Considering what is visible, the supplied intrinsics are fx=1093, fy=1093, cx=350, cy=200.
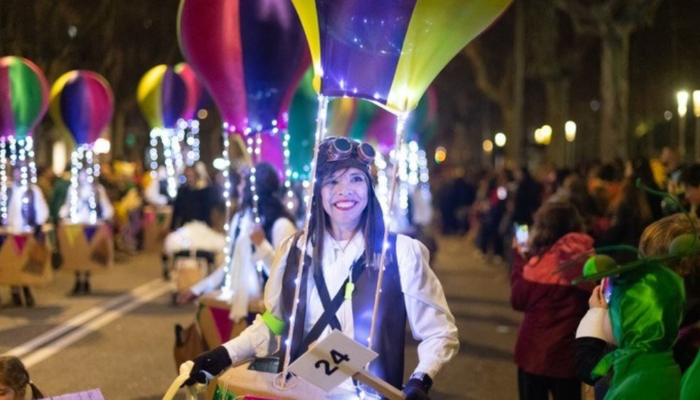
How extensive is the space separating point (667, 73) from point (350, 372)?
68.2 feet

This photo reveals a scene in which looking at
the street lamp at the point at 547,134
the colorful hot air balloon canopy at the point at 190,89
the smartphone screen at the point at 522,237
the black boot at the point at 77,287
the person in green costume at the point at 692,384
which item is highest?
the colorful hot air balloon canopy at the point at 190,89

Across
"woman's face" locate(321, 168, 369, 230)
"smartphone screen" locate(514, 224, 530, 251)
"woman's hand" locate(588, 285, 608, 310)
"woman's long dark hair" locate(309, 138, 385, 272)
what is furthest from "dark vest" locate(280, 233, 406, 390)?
"smartphone screen" locate(514, 224, 530, 251)

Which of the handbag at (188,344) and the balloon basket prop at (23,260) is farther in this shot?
the balloon basket prop at (23,260)

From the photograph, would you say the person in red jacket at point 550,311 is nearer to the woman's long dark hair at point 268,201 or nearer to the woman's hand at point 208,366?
the woman's long dark hair at point 268,201

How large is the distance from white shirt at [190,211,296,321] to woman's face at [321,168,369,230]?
3.14 metres

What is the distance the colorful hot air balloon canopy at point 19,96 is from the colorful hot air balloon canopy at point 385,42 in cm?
951

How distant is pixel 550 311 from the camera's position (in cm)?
654

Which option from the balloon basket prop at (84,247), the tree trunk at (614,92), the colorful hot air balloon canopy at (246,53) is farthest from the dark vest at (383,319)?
the tree trunk at (614,92)

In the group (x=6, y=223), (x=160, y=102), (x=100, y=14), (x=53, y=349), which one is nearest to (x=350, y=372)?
(x=53, y=349)

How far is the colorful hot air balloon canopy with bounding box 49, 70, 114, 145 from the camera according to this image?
58.2 ft

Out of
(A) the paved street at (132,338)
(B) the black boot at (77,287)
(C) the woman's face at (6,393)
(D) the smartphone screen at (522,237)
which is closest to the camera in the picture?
(C) the woman's face at (6,393)

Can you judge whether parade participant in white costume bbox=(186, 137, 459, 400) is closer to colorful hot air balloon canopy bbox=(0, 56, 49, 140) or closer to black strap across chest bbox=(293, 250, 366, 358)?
black strap across chest bbox=(293, 250, 366, 358)

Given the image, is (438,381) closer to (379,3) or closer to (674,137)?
(379,3)

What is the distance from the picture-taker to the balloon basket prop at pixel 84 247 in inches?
600
